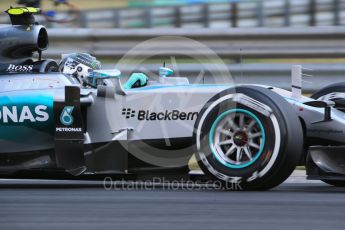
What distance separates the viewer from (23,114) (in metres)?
6.04

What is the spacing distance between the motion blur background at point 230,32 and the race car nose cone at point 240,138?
11.4 ft

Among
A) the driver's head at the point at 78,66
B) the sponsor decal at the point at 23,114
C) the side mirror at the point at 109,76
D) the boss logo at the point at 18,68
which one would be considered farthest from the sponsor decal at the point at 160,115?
the boss logo at the point at 18,68

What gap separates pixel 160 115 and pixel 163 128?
9cm

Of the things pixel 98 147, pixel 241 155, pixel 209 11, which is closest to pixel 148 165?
pixel 98 147

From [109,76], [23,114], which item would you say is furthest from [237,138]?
[23,114]

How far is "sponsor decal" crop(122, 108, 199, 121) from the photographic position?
5828 millimetres

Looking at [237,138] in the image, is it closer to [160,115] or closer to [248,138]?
[248,138]

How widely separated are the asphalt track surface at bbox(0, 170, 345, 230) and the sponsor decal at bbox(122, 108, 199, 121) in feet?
1.60

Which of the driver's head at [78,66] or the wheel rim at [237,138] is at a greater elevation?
the driver's head at [78,66]

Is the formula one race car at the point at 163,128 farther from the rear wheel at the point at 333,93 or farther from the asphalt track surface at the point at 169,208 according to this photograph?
the rear wheel at the point at 333,93

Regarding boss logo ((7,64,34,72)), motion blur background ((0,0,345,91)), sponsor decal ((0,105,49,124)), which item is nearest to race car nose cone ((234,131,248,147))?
sponsor decal ((0,105,49,124))

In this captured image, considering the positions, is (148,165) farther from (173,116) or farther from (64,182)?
(64,182)

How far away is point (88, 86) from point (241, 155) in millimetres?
1538

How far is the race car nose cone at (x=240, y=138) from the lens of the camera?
5496mm
